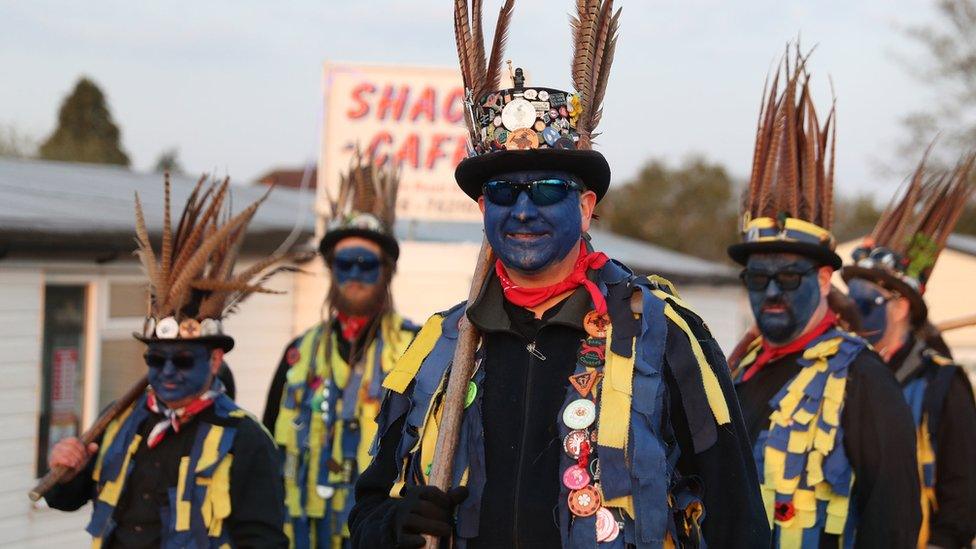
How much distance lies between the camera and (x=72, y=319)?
8.34 m

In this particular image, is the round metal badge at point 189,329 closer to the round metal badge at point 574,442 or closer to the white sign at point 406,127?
the round metal badge at point 574,442

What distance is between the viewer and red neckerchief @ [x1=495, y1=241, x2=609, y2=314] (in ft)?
10.2

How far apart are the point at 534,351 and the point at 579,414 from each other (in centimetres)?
23

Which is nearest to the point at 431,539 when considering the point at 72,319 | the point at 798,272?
the point at 798,272

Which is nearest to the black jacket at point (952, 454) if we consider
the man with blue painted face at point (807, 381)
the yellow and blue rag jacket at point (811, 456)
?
the man with blue painted face at point (807, 381)

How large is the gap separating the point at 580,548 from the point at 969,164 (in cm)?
473

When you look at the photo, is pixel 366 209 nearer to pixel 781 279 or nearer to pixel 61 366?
pixel 61 366

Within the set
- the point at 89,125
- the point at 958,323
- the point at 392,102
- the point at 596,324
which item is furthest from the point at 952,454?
the point at 89,125

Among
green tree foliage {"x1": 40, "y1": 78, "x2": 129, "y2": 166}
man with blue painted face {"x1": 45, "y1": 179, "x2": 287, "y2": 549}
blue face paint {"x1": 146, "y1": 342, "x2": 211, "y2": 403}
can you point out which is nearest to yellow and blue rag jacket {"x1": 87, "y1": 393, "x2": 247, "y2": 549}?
man with blue painted face {"x1": 45, "y1": 179, "x2": 287, "y2": 549}

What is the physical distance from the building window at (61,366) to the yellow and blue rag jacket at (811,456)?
519 centimetres

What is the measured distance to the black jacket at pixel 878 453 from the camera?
14.5 ft

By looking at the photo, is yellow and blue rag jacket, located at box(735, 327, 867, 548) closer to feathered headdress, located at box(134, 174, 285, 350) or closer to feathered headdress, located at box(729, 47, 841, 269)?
feathered headdress, located at box(729, 47, 841, 269)

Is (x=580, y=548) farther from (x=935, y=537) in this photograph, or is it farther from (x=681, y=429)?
(x=935, y=537)

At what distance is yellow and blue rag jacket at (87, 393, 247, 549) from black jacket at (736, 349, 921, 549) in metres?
2.33
